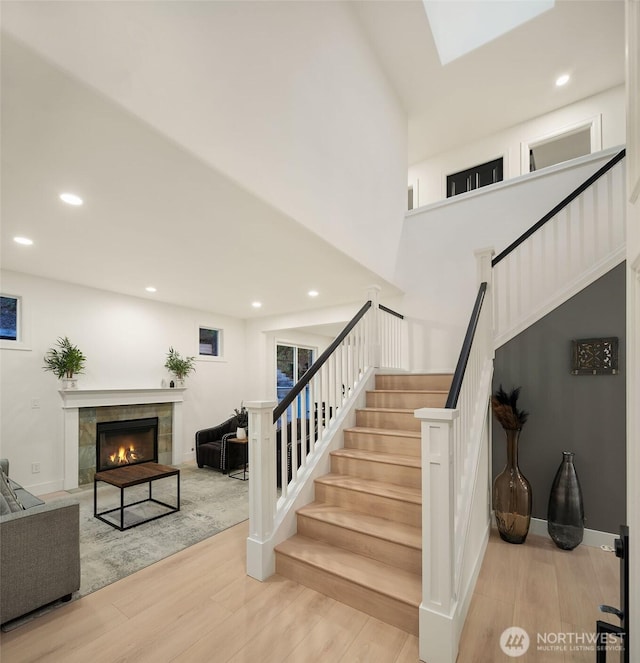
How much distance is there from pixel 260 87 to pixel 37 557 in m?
3.41

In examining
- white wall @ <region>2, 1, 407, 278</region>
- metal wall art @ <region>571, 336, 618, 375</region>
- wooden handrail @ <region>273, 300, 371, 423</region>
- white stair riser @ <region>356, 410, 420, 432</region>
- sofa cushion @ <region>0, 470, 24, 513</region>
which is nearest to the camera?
white wall @ <region>2, 1, 407, 278</region>

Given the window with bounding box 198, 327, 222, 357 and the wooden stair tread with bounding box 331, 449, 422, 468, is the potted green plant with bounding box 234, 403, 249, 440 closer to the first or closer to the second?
the window with bounding box 198, 327, 222, 357

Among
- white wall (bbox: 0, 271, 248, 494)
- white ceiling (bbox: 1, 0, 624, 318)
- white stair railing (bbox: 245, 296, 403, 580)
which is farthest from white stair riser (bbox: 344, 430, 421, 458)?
white wall (bbox: 0, 271, 248, 494)

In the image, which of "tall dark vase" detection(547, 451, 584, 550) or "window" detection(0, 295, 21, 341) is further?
"window" detection(0, 295, 21, 341)

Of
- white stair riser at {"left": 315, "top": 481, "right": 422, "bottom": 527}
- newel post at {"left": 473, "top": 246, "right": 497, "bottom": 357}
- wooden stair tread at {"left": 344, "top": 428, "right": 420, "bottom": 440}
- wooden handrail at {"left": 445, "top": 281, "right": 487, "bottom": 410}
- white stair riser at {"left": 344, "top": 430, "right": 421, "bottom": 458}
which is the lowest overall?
white stair riser at {"left": 315, "top": 481, "right": 422, "bottom": 527}

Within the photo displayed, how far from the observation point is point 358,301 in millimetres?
5969

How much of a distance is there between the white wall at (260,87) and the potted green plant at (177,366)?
12.2 feet

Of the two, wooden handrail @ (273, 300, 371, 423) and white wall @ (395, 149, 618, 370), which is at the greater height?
white wall @ (395, 149, 618, 370)

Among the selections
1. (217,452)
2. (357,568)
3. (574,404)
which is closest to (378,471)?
(357,568)

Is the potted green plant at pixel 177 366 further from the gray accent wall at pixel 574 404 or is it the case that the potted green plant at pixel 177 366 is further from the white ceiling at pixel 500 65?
the white ceiling at pixel 500 65

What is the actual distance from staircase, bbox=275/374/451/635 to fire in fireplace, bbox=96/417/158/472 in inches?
147

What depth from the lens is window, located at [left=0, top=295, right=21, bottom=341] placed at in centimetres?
427

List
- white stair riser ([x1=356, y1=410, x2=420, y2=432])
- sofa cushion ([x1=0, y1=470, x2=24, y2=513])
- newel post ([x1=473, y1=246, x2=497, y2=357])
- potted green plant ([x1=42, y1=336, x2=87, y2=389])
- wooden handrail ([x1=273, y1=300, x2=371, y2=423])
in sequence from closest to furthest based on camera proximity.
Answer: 1. sofa cushion ([x1=0, y1=470, x2=24, y2=513])
2. wooden handrail ([x1=273, y1=300, x2=371, y2=423])
3. newel post ([x1=473, y1=246, x2=497, y2=357])
4. white stair riser ([x1=356, y1=410, x2=420, y2=432])
5. potted green plant ([x1=42, y1=336, x2=87, y2=389])

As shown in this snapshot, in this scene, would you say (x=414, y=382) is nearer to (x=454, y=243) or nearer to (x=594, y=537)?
(x=594, y=537)
